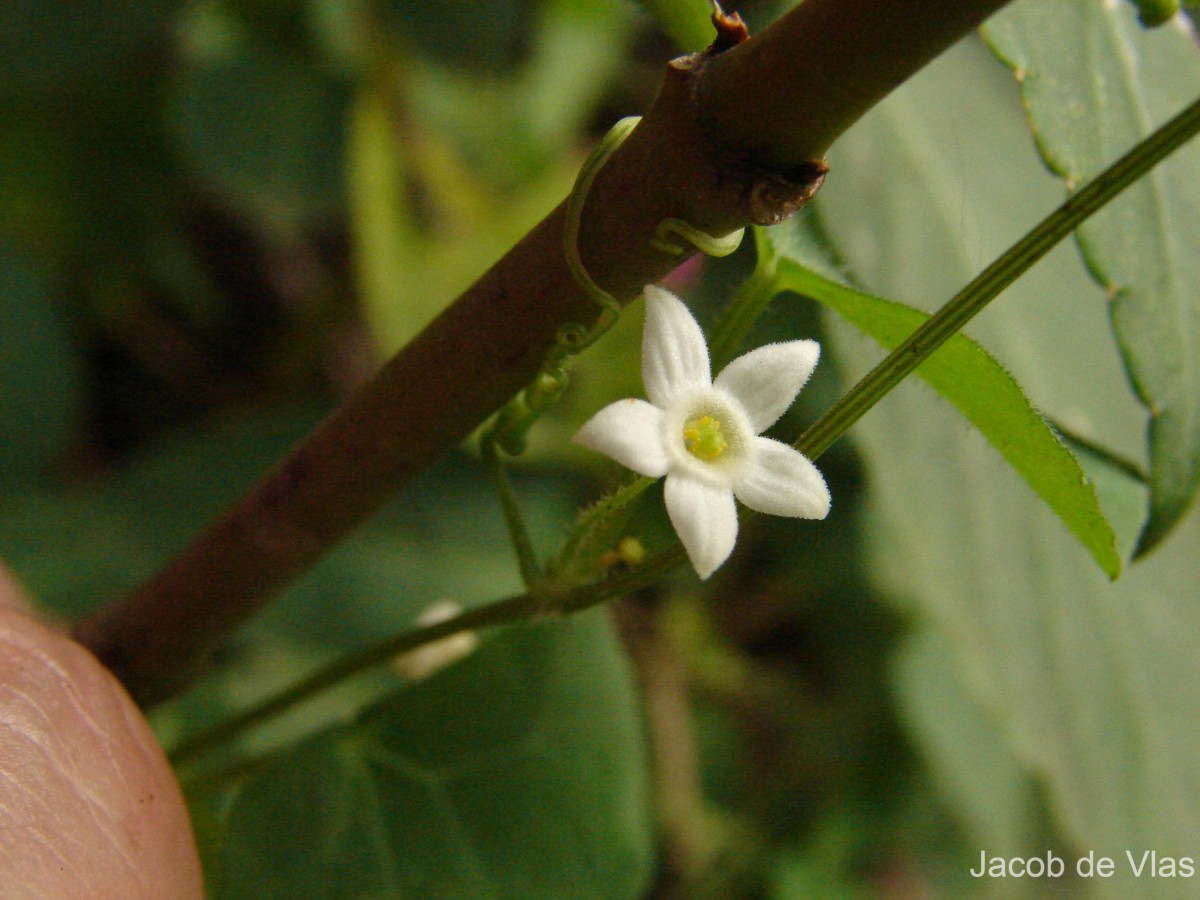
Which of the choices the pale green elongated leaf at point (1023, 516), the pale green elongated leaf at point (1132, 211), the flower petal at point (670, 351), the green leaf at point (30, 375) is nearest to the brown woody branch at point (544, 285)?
the flower petal at point (670, 351)

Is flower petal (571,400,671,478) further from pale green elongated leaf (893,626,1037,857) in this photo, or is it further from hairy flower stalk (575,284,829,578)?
pale green elongated leaf (893,626,1037,857)

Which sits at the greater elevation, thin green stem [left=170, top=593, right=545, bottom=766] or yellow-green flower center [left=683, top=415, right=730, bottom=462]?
yellow-green flower center [left=683, top=415, right=730, bottom=462]

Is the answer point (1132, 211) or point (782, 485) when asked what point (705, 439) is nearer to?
point (782, 485)

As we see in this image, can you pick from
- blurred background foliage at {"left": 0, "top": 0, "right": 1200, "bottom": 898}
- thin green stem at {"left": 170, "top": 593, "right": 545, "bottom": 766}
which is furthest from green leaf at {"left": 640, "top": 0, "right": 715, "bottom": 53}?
thin green stem at {"left": 170, "top": 593, "right": 545, "bottom": 766}

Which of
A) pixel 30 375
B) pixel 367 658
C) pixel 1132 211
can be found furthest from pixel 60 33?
pixel 1132 211

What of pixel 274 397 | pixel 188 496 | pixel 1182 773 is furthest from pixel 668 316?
pixel 274 397

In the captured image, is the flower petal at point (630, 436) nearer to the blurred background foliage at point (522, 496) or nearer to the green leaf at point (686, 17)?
the blurred background foliage at point (522, 496)
